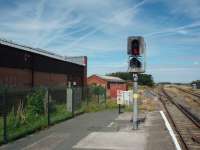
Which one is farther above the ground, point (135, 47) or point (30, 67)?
point (30, 67)

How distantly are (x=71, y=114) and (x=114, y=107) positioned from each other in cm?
806

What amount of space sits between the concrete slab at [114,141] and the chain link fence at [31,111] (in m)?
2.36

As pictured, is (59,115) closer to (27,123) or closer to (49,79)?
(27,123)

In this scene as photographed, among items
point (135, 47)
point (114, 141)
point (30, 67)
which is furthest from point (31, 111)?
point (30, 67)

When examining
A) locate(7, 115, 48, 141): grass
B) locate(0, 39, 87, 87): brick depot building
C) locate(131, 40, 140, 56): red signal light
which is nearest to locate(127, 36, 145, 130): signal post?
locate(131, 40, 140, 56): red signal light

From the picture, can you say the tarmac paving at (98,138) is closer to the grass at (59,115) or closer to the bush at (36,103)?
the grass at (59,115)

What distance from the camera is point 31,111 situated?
18.3 metres

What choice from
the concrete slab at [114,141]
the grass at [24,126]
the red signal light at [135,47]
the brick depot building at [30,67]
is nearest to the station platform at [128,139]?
the concrete slab at [114,141]

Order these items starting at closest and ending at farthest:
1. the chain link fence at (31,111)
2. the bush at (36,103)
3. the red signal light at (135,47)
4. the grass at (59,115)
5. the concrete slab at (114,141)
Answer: the concrete slab at (114,141)
the chain link fence at (31,111)
the red signal light at (135,47)
the grass at (59,115)
the bush at (36,103)

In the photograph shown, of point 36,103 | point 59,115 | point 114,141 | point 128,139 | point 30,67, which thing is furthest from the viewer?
point 30,67

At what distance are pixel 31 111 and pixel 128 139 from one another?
6887mm

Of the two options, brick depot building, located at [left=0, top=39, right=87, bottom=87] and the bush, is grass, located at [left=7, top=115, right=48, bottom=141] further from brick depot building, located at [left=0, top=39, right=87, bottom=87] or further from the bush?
brick depot building, located at [left=0, top=39, right=87, bottom=87]

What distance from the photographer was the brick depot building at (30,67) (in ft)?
77.9

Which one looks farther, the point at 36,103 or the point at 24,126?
the point at 36,103
